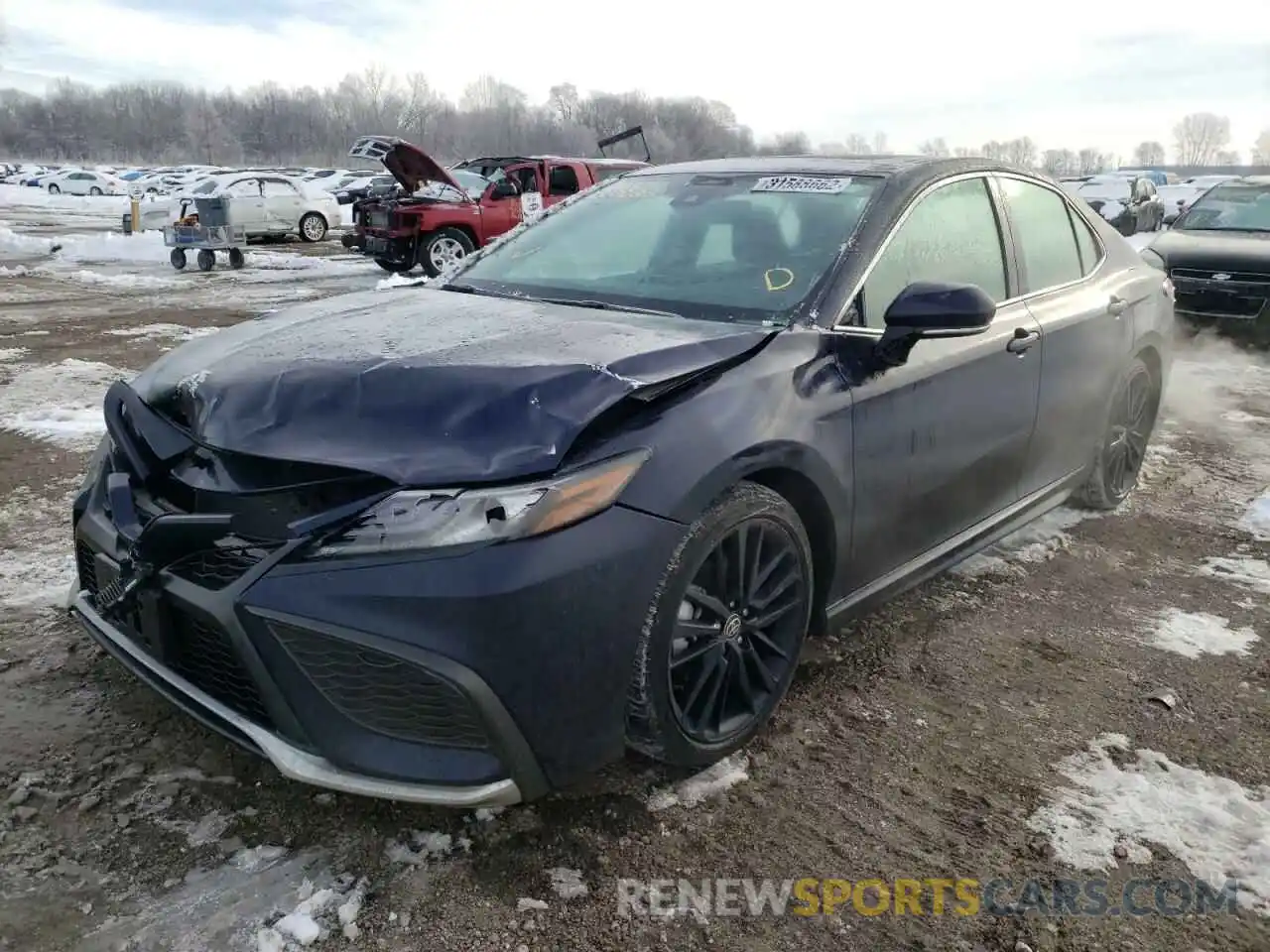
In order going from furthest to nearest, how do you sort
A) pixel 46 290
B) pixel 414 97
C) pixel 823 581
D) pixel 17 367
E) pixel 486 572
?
pixel 414 97
pixel 46 290
pixel 17 367
pixel 823 581
pixel 486 572

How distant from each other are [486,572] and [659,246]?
5.84 feet

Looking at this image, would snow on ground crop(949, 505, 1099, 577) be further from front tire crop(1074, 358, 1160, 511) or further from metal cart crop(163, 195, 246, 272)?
metal cart crop(163, 195, 246, 272)

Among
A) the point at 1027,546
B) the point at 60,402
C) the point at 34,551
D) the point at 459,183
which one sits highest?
the point at 459,183

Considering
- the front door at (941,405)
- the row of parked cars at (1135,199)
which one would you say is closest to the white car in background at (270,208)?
the row of parked cars at (1135,199)

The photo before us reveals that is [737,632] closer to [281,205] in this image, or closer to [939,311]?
[939,311]

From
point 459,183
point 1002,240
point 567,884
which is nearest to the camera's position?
point 567,884

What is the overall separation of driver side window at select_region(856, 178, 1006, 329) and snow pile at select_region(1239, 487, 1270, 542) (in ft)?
6.62

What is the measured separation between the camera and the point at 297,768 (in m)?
2.07

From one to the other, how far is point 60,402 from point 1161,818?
21.9 ft

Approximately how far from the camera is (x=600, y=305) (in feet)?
10.2

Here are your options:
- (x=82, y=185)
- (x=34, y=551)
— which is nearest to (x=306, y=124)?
(x=82, y=185)

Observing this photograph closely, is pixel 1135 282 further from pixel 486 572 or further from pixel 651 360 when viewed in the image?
pixel 486 572

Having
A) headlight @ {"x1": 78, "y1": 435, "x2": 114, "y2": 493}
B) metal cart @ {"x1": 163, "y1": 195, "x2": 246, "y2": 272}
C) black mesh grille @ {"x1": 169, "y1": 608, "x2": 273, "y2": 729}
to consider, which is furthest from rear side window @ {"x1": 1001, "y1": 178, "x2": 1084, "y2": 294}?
metal cart @ {"x1": 163, "y1": 195, "x2": 246, "y2": 272}

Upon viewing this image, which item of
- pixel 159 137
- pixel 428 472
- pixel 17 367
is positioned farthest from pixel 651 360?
pixel 159 137
